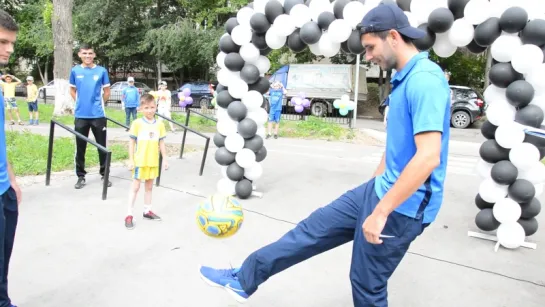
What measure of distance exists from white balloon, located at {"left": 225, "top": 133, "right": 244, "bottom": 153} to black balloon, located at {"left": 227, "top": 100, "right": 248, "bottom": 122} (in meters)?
0.25

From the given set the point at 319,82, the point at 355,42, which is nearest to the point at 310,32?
the point at 355,42

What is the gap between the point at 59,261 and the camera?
3852 millimetres

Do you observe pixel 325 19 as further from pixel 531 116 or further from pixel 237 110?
pixel 531 116

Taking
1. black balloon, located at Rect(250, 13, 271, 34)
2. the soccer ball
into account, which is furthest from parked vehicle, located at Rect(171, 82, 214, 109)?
the soccer ball

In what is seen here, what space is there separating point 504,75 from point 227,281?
Answer: 11.2 ft

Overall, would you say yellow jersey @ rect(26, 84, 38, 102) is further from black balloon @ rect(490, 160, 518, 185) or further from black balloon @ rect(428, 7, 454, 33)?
black balloon @ rect(490, 160, 518, 185)

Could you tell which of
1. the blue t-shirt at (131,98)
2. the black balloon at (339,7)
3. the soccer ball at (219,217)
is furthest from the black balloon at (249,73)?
the blue t-shirt at (131,98)

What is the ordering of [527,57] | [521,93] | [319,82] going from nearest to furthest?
1. [527,57]
2. [521,93]
3. [319,82]

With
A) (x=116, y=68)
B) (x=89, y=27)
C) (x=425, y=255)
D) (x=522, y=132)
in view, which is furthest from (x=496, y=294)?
(x=116, y=68)

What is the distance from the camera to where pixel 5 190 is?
2543 mm

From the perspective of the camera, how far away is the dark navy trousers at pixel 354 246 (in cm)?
220

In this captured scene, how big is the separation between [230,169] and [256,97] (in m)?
1.04

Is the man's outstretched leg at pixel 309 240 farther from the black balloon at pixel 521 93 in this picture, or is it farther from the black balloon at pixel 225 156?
the black balloon at pixel 225 156

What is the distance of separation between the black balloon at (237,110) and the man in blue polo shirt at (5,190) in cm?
336
